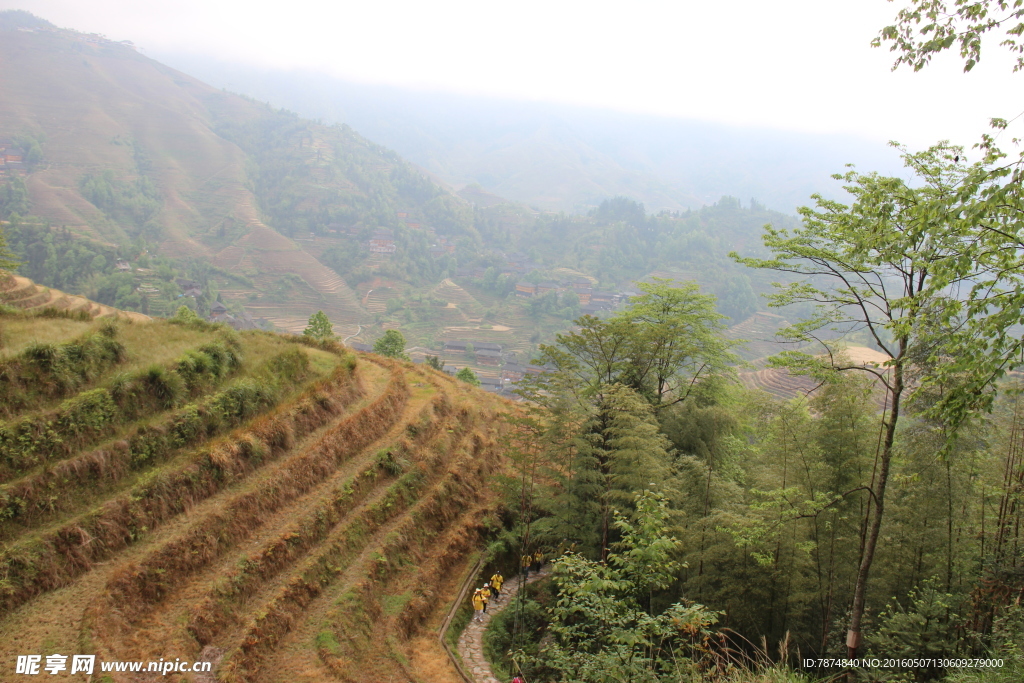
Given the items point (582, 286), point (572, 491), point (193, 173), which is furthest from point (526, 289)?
point (193, 173)

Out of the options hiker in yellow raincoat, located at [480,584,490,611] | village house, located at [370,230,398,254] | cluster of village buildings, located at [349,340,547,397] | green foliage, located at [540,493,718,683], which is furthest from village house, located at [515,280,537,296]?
green foliage, located at [540,493,718,683]

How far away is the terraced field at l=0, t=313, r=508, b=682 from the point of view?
7680 mm

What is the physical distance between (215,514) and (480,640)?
18.4 ft

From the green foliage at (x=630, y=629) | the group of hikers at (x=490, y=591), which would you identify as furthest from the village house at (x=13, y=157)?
the green foliage at (x=630, y=629)

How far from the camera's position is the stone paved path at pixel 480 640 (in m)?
9.55

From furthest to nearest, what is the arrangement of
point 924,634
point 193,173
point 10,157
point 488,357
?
point 193,173
point 10,157
point 488,357
point 924,634

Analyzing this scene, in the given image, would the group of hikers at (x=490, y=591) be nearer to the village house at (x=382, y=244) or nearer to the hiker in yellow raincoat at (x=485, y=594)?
the hiker in yellow raincoat at (x=485, y=594)

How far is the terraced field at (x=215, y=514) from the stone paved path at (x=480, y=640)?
25.7 inches

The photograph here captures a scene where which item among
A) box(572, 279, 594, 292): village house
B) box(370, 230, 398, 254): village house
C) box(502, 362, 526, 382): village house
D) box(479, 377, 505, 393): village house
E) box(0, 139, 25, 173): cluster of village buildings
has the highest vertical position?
box(0, 139, 25, 173): cluster of village buildings

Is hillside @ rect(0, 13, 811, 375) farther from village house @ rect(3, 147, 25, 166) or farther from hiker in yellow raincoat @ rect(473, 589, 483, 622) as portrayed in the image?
hiker in yellow raincoat @ rect(473, 589, 483, 622)

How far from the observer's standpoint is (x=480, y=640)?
10695 millimetres

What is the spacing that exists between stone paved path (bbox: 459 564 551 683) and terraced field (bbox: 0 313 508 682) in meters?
0.65

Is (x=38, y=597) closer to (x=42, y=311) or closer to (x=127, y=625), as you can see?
(x=127, y=625)

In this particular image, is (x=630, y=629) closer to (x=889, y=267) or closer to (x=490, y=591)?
(x=490, y=591)
